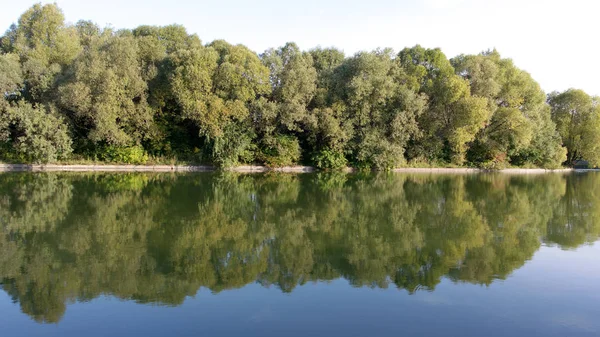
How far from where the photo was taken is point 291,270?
8.48 meters

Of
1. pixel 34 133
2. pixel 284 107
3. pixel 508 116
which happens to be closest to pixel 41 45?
pixel 34 133

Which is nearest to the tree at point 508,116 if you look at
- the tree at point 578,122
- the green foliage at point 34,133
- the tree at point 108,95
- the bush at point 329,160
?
the tree at point 578,122

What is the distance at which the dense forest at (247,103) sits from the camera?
31031 mm

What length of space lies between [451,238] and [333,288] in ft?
15.9

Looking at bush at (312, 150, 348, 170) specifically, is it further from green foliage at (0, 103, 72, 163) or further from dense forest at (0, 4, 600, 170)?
green foliage at (0, 103, 72, 163)

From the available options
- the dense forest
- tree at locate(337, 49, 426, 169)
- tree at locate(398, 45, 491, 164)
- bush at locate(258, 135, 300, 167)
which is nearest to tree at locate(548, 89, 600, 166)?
the dense forest

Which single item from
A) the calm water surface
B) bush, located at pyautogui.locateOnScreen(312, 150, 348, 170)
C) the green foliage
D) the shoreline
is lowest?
the calm water surface

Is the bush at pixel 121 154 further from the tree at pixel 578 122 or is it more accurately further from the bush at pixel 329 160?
the tree at pixel 578 122

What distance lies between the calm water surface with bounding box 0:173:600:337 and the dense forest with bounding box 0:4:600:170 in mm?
17247

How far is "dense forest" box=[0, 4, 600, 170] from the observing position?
31.0 metres

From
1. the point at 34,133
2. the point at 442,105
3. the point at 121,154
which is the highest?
the point at 442,105

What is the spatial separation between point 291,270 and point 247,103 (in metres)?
27.5

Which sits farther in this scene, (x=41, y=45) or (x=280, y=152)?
(x=41, y=45)

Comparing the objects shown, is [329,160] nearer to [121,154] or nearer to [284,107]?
[284,107]
